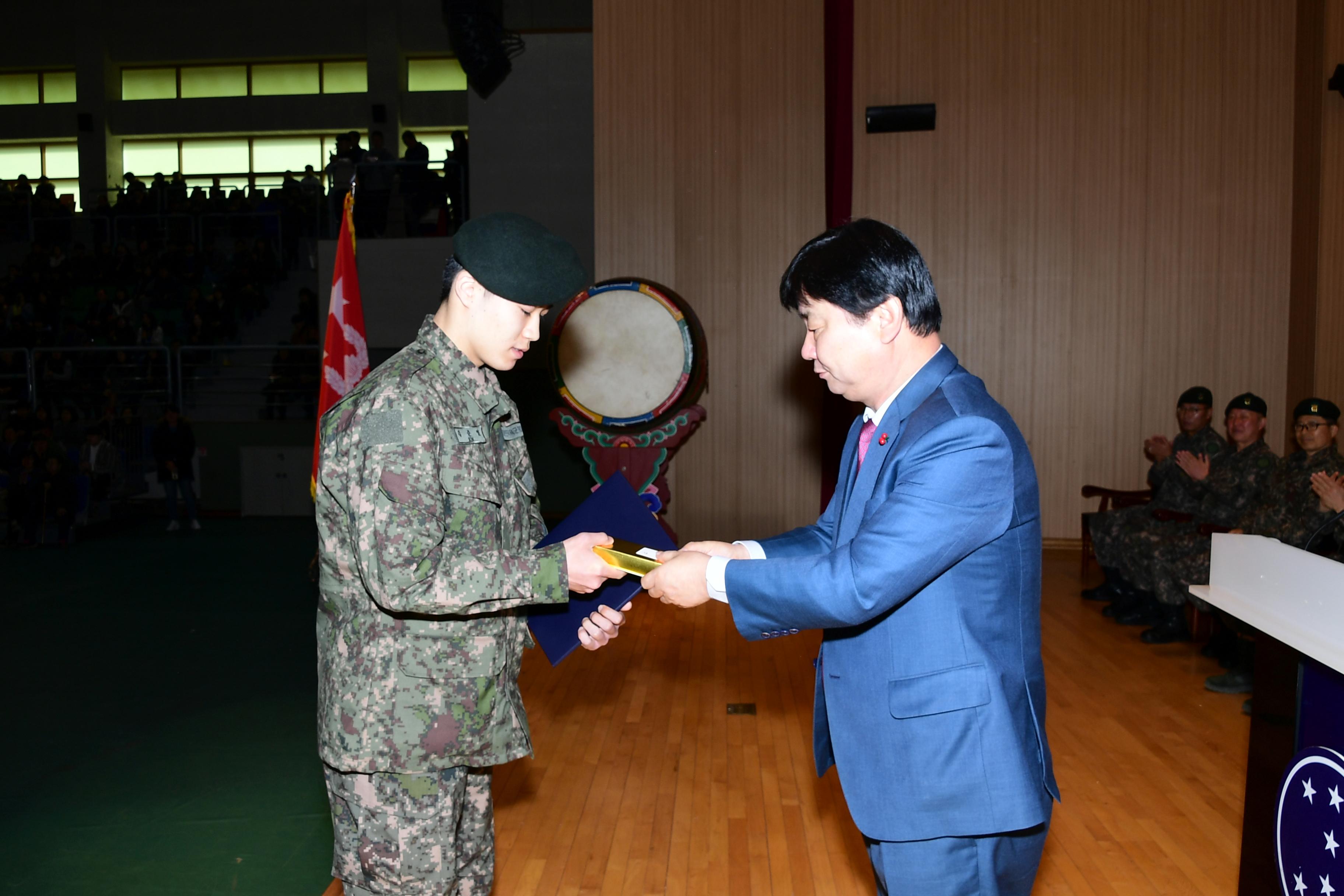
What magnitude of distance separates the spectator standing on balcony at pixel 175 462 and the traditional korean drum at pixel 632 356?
4806mm

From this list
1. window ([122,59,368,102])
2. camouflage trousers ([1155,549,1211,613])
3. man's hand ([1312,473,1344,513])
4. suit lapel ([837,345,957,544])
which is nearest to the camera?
suit lapel ([837,345,957,544])

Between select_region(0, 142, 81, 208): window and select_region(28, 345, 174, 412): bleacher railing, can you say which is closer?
select_region(28, 345, 174, 412): bleacher railing

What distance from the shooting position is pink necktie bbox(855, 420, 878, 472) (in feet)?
4.34

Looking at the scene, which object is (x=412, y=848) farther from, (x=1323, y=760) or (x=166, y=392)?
(x=166, y=392)

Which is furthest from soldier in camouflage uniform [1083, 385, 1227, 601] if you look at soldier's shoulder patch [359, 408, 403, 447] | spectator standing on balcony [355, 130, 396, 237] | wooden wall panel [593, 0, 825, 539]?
spectator standing on balcony [355, 130, 396, 237]

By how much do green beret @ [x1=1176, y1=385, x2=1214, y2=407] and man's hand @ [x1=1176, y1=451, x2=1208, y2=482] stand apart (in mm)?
488

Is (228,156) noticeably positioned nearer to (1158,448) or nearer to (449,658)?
(1158,448)

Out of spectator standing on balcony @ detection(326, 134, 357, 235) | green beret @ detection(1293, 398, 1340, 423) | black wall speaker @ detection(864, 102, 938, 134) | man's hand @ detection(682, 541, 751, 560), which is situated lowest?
man's hand @ detection(682, 541, 751, 560)

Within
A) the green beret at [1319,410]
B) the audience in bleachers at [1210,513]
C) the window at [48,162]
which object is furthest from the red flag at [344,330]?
the window at [48,162]

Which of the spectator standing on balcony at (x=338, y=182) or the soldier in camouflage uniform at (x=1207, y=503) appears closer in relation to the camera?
the soldier in camouflage uniform at (x=1207, y=503)

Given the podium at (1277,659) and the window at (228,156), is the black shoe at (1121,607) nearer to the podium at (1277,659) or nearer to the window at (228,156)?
the podium at (1277,659)

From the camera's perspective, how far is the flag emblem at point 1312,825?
4.59 ft

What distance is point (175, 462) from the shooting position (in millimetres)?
8312

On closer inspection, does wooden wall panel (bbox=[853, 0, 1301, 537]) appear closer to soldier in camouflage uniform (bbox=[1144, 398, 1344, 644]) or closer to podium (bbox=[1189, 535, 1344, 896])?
soldier in camouflage uniform (bbox=[1144, 398, 1344, 644])
